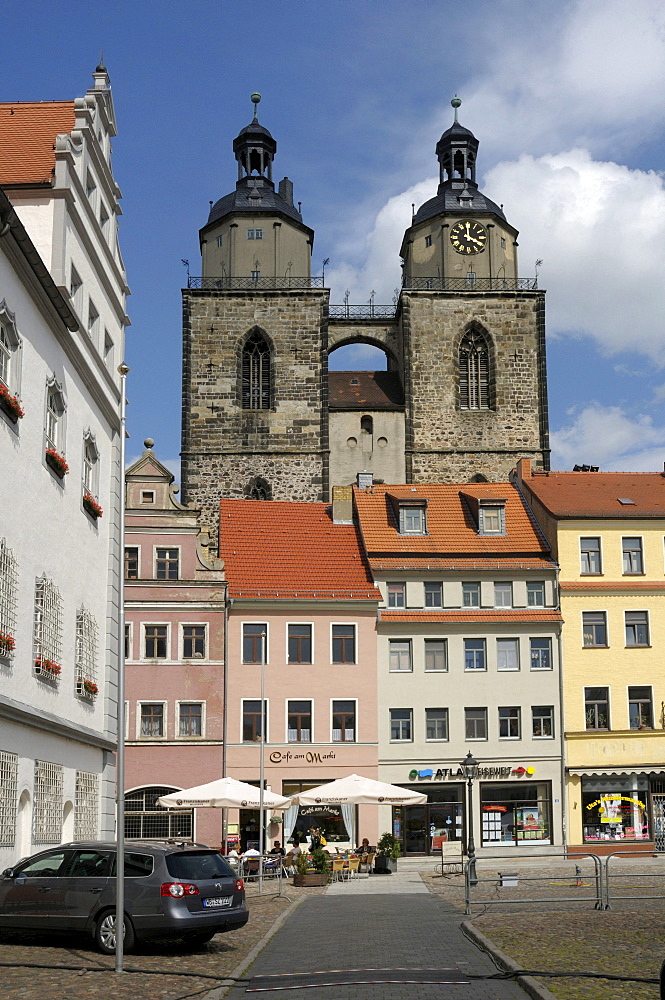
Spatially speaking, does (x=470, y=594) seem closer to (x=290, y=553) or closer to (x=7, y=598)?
(x=290, y=553)

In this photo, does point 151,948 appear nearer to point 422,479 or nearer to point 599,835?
point 599,835

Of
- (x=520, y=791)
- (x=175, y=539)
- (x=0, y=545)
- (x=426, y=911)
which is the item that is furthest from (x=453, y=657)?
(x=0, y=545)

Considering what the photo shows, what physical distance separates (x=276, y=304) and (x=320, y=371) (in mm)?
4297

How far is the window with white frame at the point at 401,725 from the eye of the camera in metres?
44.9

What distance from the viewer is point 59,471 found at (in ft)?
77.3

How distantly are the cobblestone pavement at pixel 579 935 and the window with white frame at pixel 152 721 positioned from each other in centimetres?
1638

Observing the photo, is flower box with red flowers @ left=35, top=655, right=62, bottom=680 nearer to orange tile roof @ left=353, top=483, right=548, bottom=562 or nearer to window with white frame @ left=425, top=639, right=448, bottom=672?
window with white frame @ left=425, top=639, right=448, bottom=672

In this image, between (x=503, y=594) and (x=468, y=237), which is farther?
(x=468, y=237)

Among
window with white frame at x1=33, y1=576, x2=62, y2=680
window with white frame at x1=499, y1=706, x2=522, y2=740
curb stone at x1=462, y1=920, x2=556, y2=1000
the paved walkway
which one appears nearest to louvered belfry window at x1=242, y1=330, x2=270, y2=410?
window with white frame at x1=499, y1=706, x2=522, y2=740

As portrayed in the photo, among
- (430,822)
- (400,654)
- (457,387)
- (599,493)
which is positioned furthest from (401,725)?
(457,387)

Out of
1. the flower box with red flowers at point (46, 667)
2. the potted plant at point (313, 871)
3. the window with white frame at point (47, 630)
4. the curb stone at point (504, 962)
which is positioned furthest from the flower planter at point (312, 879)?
the curb stone at point (504, 962)

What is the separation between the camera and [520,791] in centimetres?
4531

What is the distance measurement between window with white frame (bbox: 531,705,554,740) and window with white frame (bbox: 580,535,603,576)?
5.05 metres

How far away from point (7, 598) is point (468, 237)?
57246 millimetres
